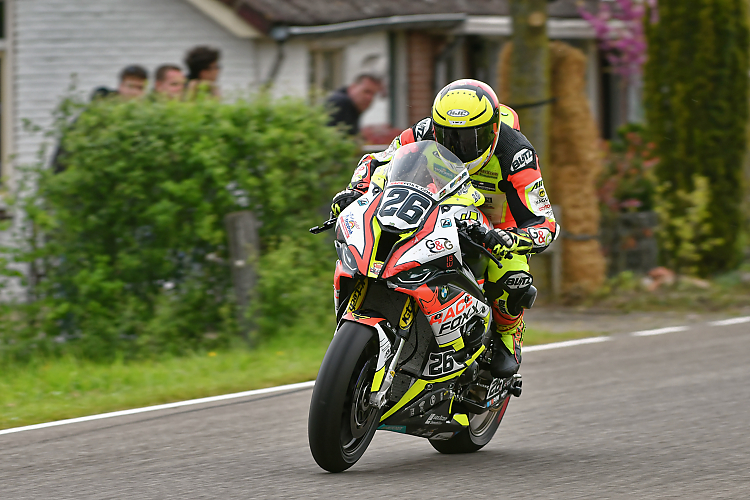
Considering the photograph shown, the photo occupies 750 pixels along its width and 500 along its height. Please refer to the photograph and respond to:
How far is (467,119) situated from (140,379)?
13.0ft

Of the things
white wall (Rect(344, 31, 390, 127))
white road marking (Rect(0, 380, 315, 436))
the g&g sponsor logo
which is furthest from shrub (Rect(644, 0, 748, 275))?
the g&g sponsor logo

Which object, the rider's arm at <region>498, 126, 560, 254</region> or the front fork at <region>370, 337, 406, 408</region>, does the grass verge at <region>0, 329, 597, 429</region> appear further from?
the rider's arm at <region>498, 126, 560, 254</region>

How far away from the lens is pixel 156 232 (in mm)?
9617

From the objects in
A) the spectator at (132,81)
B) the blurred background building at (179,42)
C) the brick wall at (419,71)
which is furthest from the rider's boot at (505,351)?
the brick wall at (419,71)

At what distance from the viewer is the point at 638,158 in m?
15.0

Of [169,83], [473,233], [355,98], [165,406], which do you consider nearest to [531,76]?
[355,98]

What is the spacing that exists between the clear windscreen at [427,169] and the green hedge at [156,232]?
4437 millimetres

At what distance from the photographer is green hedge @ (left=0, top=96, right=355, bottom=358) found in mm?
9484

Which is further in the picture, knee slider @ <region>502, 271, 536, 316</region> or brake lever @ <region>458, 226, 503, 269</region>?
knee slider @ <region>502, 271, 536, 316</region>

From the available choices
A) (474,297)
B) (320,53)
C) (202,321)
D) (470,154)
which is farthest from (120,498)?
(320,53)

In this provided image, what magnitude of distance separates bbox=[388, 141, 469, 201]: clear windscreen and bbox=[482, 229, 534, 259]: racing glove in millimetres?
297

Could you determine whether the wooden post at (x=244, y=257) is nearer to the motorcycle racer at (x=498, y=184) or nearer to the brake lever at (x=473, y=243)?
the motorcycle racer at (x=498, y=184)

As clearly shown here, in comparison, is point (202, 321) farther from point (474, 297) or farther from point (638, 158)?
point (638, 158)

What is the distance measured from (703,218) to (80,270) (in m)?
7.26
